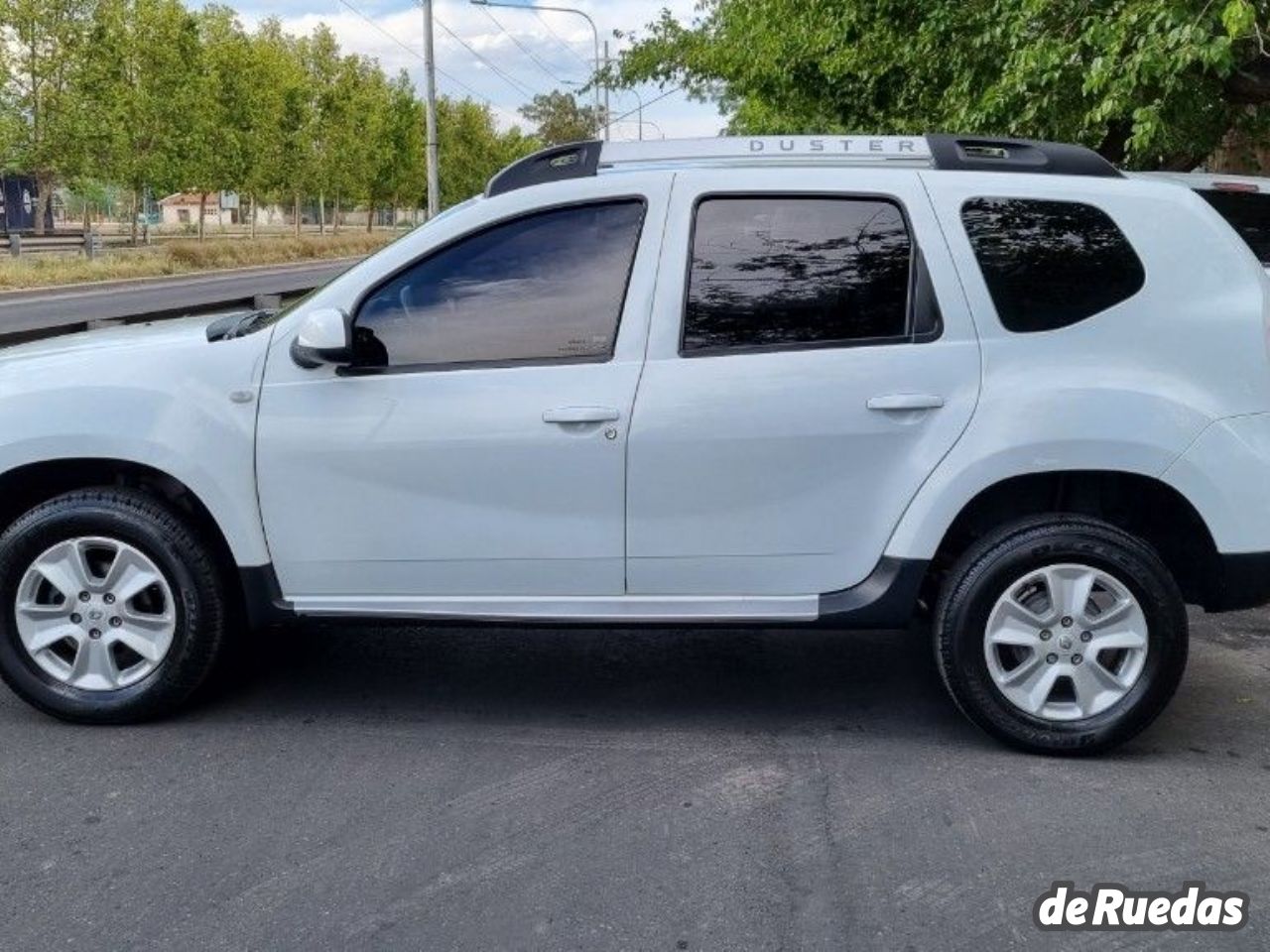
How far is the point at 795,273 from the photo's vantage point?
4.20m

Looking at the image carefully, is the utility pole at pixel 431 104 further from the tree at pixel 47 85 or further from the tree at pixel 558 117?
the tree at pixel 558 117

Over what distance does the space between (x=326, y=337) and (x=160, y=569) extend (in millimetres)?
981

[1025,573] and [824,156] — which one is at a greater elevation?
[824,156]

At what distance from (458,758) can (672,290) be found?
1.66m

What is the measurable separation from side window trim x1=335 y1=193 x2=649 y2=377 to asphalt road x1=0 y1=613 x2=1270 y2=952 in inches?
48.8

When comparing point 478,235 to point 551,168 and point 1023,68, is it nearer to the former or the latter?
point 551,168

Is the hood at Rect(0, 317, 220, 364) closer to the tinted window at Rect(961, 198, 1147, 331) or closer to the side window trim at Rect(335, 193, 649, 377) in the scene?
the side window trim at Rect(335, 193, 649, 377)

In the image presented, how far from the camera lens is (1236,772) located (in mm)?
4043

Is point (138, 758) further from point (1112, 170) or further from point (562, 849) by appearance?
point (1112, 170)

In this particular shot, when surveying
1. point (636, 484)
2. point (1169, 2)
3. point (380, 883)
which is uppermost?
point (1169, 2)

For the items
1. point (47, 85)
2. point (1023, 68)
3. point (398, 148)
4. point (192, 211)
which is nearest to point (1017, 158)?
point (1023, 68)

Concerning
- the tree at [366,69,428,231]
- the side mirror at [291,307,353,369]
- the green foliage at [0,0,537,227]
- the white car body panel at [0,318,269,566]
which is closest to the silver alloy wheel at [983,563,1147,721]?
the side mirror at [291,307,353,369]

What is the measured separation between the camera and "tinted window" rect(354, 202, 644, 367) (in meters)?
→ 4.21

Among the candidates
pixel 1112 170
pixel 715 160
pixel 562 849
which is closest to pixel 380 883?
pixel 562 849
